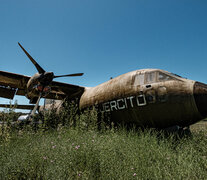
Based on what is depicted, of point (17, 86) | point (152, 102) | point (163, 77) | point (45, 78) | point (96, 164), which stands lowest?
point (96, 164)

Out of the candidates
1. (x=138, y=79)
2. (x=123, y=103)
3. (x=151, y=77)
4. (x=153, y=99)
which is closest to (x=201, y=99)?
(x=153, y=99)

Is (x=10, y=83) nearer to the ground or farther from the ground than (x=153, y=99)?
farther from the ground

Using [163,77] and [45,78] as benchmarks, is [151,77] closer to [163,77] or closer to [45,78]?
[163,77]

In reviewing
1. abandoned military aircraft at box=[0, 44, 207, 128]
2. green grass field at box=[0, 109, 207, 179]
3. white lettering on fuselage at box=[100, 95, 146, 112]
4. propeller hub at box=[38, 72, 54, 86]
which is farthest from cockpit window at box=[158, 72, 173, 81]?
propeller hub at box=[38, 72, 54, 86]

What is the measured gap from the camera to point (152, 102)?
17.0 feet

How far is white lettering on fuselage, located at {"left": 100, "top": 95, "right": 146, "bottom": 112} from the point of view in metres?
5.54

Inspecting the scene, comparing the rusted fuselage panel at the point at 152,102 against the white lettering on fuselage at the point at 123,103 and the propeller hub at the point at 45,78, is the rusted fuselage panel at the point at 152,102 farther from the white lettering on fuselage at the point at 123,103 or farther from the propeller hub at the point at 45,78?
the propeller hub at the point at 45,78

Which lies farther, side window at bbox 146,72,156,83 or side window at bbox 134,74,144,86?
side window at bbox 134,74,144,86

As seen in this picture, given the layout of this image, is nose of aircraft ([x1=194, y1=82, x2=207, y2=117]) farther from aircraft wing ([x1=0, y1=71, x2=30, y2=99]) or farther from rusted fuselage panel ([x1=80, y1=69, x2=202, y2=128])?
aircraft wing ([x1=0, y1=71, x2=30, y2=99])

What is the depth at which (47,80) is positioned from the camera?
28.6ft

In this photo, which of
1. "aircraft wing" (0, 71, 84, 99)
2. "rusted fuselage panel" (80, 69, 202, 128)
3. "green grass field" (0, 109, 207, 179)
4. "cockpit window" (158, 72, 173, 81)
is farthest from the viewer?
"aircraft wing" (0, 71, 84, 99)

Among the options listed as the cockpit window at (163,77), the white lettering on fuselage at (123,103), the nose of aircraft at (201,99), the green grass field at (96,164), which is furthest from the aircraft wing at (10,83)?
the nose of aircraft at (201,99)

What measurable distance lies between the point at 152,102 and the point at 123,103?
4.37ft

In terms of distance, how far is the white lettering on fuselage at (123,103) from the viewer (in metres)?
5.54
